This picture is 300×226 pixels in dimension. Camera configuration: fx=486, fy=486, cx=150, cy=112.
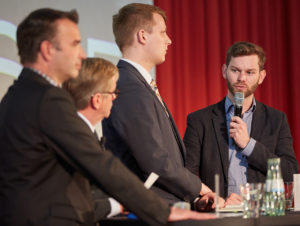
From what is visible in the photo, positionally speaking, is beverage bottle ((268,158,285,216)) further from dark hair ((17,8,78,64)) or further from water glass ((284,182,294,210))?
dark hair ((17,8,78,64))

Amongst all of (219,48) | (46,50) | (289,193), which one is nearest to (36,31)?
(46,50)

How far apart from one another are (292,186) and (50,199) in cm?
124

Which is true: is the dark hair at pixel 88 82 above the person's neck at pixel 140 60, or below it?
below

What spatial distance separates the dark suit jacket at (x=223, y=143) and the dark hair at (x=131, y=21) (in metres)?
0.83

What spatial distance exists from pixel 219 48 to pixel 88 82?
282 cm

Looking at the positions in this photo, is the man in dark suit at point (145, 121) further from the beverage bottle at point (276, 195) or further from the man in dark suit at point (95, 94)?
the beverage bottle at point (276, 195)

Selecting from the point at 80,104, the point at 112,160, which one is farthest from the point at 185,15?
the point at 112,160

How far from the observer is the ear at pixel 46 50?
1656mm

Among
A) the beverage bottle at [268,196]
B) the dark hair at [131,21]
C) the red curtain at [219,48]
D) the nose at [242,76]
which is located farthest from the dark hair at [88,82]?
the red curtain at [219,48]

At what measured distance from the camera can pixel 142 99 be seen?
2.35 metres

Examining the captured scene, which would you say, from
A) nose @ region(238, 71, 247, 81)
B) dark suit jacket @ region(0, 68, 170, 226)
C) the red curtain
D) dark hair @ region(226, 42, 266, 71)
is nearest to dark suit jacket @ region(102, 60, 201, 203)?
dark suit jacket @ region(0, 68, 170, 226)

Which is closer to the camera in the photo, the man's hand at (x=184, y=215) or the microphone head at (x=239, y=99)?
the man's hand at (x=184, y=215)

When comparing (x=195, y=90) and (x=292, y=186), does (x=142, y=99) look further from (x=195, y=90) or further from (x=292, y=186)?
(x=195, y=90)

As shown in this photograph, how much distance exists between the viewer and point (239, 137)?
2811mm
